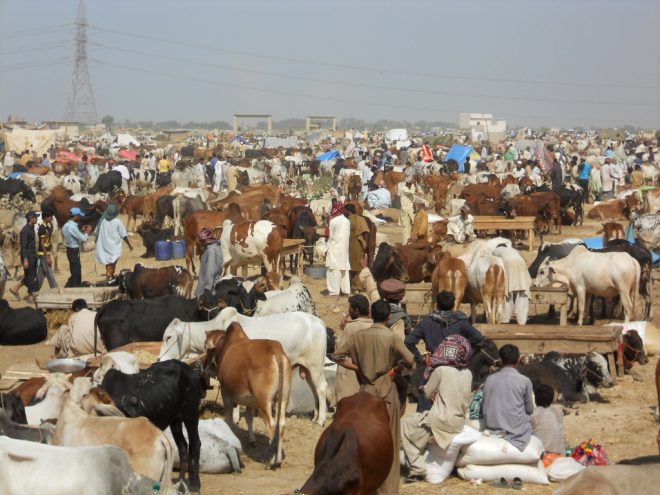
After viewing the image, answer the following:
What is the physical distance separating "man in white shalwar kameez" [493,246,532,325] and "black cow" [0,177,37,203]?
20.1 metres

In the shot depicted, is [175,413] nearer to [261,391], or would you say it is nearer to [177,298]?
[261,391]

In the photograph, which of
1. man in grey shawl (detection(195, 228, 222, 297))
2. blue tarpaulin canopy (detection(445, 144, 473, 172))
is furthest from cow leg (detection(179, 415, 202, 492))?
blue tarpaulin canopy (detection(445, 144, 473, 172))

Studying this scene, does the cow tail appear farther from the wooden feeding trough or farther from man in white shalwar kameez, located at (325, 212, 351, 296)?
man in white shalwar kameez, located at (325, 212, 351, 296)

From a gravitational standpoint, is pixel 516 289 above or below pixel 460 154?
below

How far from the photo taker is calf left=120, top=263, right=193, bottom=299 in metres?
13.3

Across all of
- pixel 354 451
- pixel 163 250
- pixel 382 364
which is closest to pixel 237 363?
pixel 382 364

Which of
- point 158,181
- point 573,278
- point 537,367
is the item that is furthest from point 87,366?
point 158,181

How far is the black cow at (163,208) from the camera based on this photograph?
2359 centimetres

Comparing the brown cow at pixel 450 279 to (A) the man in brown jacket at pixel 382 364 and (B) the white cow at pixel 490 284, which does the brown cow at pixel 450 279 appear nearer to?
(B) the white cow at pixel 490 284

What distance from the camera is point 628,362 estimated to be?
11.4 metres

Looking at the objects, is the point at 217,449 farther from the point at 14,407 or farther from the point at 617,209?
the point at 617,209

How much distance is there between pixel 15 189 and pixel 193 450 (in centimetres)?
2415

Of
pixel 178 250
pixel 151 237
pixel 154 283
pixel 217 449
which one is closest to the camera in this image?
pixel 217 449

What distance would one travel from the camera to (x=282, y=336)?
9469mm
